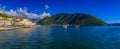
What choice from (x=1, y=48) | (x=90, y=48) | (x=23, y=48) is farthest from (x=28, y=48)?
(x=90, y=48)

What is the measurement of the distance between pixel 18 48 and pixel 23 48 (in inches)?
41.2

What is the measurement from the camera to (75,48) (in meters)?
48.1

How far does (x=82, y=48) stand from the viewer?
48.2 meters

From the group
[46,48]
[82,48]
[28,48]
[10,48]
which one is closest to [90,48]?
[82,48]

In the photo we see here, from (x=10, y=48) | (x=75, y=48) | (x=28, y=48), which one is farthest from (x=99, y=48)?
(x=10, y=48)

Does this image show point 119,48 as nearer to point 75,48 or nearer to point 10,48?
point 75,48

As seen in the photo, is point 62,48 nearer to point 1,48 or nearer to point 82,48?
point 82,48

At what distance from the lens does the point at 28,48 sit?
4847 cm

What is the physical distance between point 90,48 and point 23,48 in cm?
1401

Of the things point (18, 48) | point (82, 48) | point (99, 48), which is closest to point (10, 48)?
point (18, 48)

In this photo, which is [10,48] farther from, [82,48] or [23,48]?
[82,48]

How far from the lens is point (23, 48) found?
159 ft

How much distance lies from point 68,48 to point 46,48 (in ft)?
15.1

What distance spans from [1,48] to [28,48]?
5.59 m
